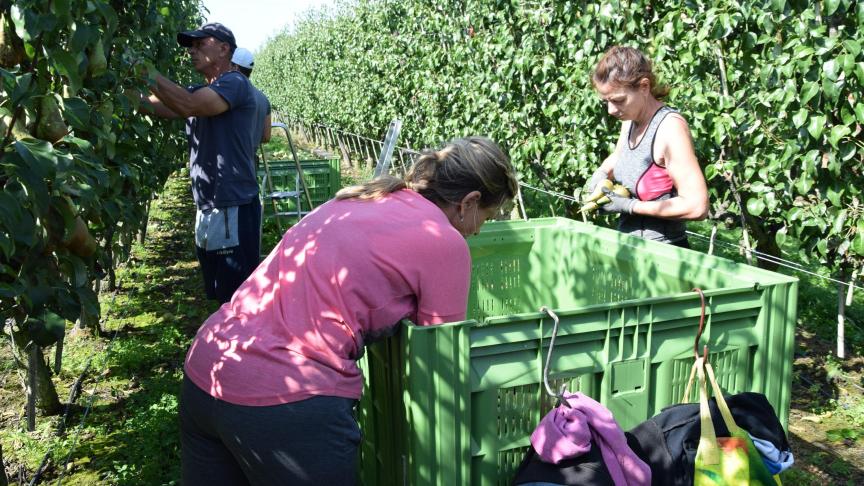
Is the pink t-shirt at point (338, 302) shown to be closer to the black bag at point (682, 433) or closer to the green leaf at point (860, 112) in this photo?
the black bag at point (682, 433)

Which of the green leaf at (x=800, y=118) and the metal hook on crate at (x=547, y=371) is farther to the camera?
the green leaf at (x=800, y=118)

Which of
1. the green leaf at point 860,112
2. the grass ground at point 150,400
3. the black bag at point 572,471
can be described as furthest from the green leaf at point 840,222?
the black bag at point 572,471

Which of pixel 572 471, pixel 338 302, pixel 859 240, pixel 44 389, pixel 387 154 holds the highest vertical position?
pixel 387 154

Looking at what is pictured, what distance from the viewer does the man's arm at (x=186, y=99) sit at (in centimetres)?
325

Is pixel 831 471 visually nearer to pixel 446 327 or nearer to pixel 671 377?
pixel 671 377

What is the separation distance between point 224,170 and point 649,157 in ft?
6.50

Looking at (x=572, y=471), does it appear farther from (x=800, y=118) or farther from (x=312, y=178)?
(x=312, y=178)

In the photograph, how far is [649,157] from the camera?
2938 millimetres

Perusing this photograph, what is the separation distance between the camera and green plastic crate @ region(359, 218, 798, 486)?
171cm

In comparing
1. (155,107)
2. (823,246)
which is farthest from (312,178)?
(823,246)

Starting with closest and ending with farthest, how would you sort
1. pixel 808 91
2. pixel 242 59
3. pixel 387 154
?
pixel 808 91 → pixel 242 59 → pixel 387 154

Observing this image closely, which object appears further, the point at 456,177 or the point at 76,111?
the point at 76,111

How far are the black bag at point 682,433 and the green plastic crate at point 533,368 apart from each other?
0.10 m

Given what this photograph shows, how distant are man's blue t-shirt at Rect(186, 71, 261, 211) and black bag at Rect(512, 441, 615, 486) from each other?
2.49m
